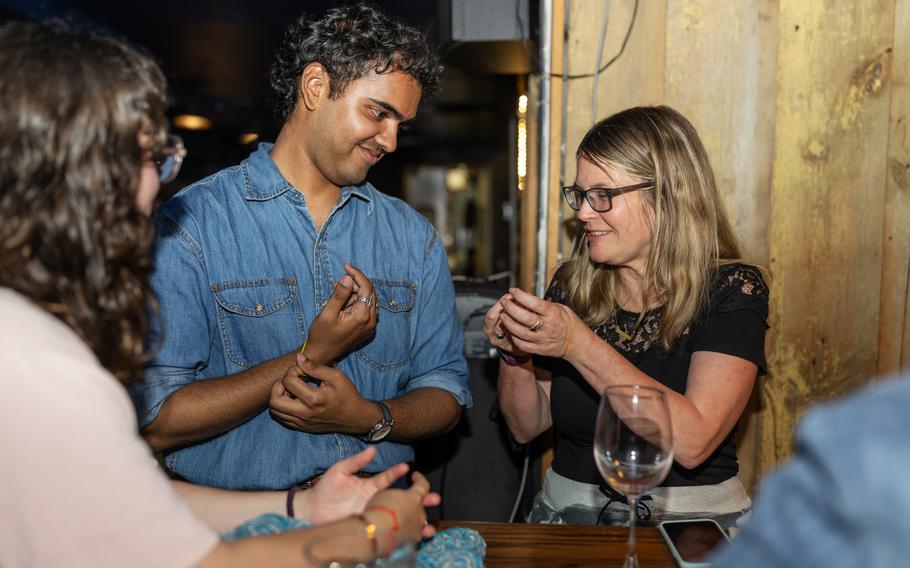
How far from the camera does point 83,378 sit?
2.96 ft

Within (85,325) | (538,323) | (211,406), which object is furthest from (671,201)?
(85,325)

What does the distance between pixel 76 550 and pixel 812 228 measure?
2.34 m

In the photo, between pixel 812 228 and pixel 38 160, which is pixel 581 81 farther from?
pixel 38 160

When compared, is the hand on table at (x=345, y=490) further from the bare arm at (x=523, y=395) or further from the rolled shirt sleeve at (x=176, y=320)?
the bare arm at (x=523, y=395)

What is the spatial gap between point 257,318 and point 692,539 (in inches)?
45.6

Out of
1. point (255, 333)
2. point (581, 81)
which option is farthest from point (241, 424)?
point (581, 81)

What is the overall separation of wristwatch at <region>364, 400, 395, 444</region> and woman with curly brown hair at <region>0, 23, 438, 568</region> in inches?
29.7

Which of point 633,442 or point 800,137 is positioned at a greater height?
point 800,137

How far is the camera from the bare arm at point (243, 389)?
1796mm

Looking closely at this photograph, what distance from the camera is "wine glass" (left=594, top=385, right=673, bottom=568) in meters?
1.22

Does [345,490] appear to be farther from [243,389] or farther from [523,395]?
[523,395]

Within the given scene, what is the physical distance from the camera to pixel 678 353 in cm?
199

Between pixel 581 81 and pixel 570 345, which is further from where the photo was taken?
pixel 581 81

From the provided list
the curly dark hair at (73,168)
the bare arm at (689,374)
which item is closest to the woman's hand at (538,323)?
the bare arm at (689,374)
